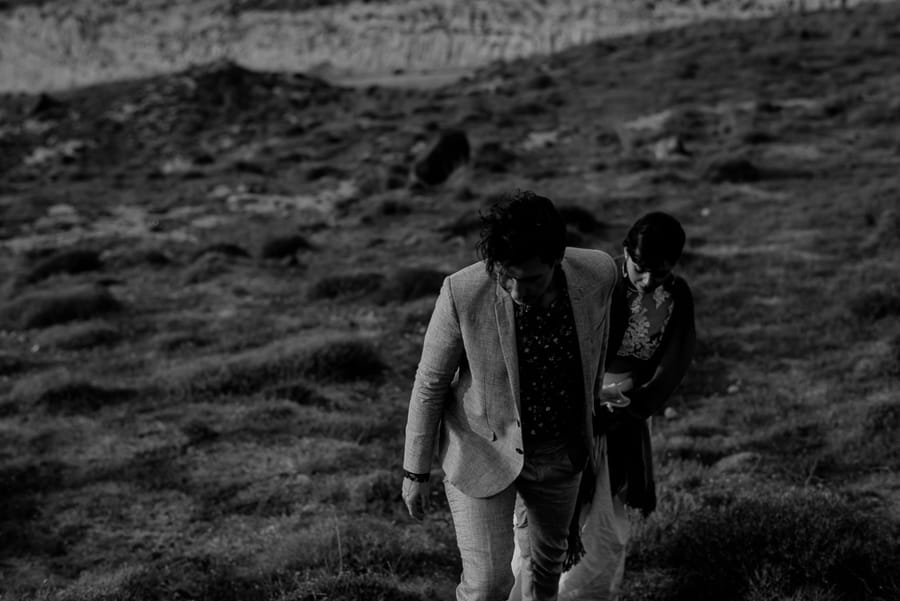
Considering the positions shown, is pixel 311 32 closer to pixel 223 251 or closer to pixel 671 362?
pixel 223 251

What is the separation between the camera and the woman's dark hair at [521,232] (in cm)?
305

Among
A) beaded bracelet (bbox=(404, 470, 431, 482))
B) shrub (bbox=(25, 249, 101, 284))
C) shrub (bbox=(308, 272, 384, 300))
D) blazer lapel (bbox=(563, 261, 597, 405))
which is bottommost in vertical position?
shrub (bbox=(25, 249, 101, 284))

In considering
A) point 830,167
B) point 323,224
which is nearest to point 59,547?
point 323,224

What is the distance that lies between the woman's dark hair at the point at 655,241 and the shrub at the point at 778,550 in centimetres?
217

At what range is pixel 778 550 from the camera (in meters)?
5.12

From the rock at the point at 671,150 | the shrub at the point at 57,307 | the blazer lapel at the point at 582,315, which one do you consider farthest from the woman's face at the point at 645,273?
the rock at the point at 671,150

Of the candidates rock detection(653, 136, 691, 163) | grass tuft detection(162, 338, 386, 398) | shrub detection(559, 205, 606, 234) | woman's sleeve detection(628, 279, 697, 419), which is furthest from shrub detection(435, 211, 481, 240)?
woman's sleeve detection(628, 279, 697, 419)

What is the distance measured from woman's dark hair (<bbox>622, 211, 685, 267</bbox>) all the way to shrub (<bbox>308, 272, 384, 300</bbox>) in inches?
376

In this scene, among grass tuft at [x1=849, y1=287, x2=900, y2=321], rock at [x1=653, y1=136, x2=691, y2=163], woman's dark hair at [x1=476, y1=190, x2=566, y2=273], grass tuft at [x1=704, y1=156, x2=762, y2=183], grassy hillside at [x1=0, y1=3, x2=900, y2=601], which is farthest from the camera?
rock at [x1=653, y1=136, x2=691, y2=163]

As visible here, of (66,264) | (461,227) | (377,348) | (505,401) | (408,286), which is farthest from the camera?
(461,227)

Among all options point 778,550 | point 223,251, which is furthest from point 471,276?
point 223,251

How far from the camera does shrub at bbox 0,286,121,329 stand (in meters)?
12.9

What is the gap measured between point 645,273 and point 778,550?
90.7 inches

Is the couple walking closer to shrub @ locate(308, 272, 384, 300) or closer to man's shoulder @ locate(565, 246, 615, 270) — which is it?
Result: man's shoulder @ locate(565, 246, 615, 270)
